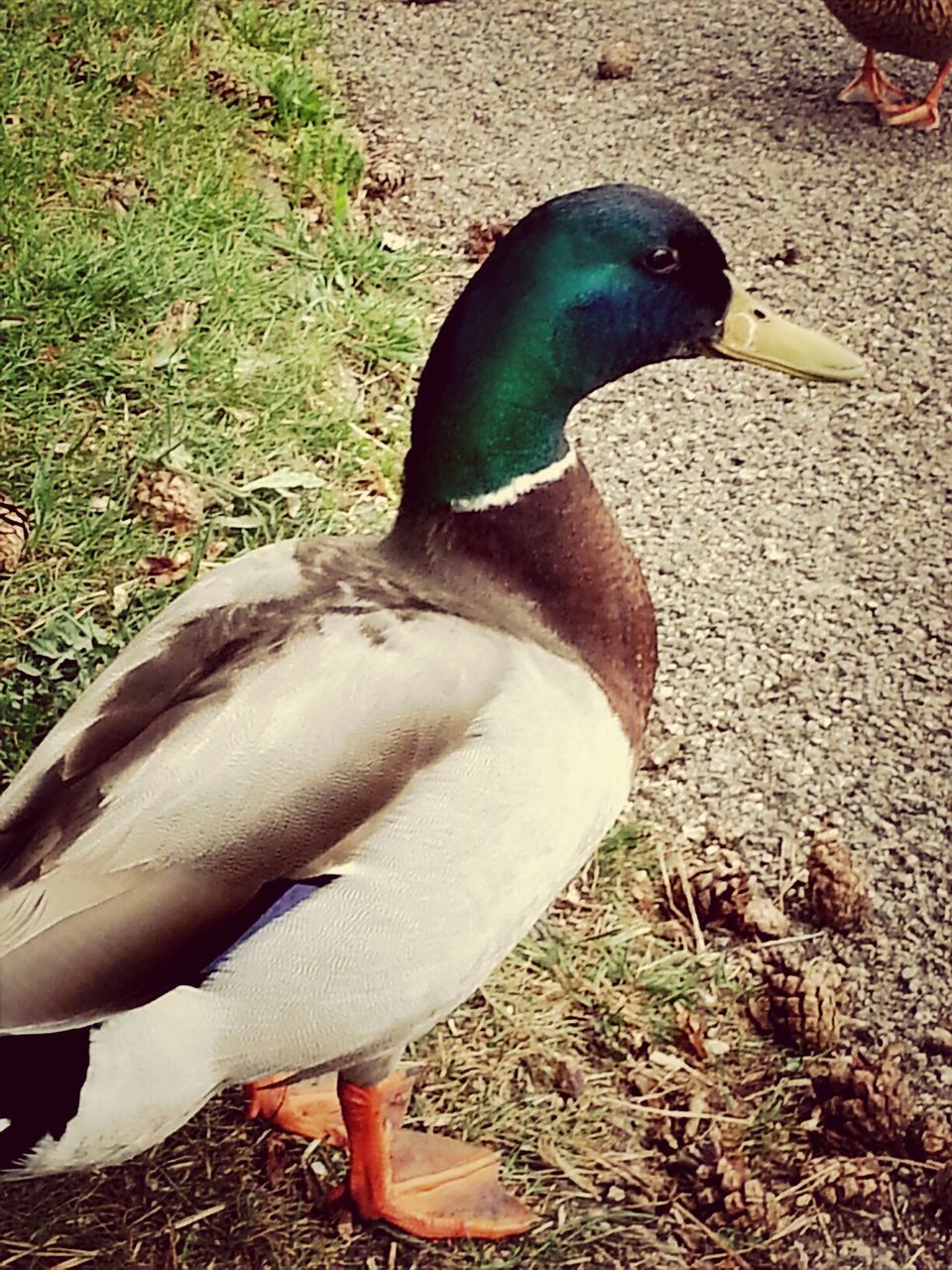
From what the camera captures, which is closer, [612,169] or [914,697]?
[914,697]

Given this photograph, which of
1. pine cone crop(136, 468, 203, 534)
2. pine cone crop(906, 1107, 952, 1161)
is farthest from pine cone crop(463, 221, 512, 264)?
pine cone crop(906, 1107, 952, 1161)

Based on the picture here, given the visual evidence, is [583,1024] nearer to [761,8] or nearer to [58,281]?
[58,281]

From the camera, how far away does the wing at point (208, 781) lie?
141cm

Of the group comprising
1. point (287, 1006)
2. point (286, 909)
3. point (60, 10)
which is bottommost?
point (287, 1006)

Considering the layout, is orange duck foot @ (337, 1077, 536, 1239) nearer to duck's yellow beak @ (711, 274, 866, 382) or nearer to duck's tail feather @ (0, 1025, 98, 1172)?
duck's tail feather @ (0, 1025, 98, 1172)

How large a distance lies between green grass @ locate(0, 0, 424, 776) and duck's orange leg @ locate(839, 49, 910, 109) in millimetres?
1642

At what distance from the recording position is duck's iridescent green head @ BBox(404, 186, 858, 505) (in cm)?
170

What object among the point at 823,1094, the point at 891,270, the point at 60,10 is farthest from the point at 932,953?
the point at 60,10

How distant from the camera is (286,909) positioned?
1510 mm

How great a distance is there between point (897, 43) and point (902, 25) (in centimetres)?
7

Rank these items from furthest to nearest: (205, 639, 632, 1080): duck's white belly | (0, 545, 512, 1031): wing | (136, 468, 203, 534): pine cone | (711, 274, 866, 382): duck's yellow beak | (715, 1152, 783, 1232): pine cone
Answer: (136, 468, 203, 534): pine cone, (715, 1152, 783, 1232): pine cone, (711, 274, 866, 382): duck's yellow beak, (205, 639, 632, 1080): duck's white belly, (0, 545, 512, 1031): wing

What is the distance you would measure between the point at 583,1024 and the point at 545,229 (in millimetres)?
1242

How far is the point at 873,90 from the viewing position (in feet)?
14.7

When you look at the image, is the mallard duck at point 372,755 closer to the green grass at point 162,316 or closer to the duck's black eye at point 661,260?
the duck's black eye at point 661,260
